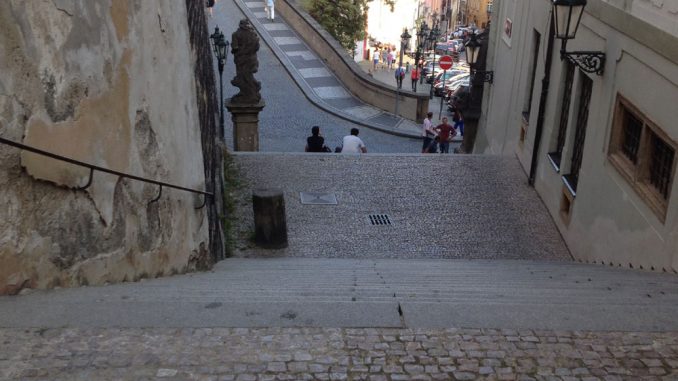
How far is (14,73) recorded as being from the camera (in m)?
4.29

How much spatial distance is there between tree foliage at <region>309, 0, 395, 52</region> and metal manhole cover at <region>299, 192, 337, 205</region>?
974 inches

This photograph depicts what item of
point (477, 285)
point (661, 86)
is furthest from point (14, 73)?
point (661, 86)

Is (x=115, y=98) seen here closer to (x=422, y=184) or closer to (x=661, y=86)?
(x=661, y=86)

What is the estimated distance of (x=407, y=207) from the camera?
1241cm

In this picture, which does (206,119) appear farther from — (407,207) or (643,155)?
(643,155)

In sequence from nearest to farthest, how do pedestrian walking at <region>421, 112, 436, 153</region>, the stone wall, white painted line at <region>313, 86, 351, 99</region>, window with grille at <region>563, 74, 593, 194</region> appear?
the stone wall
window with grille at <region>563, 74, 593, 194</region>
pedestrian walking at <region>421, 112, 436, 153</region>
white painted line at <region>313, 86, 351, 99</region>

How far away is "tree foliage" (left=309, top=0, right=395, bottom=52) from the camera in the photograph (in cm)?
3622

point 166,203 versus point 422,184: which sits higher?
point 166,203

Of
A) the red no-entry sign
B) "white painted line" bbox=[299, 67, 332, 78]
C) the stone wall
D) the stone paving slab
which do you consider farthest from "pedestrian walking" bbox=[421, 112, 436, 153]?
"white painted line" bbox=[299, 67, 332, 78]

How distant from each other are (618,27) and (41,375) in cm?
Result: 782

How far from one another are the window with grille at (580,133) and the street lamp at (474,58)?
6501 millimetres

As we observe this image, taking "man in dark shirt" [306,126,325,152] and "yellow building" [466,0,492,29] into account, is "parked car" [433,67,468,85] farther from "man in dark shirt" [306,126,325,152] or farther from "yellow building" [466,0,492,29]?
"yellow building" [466,0,492,29]

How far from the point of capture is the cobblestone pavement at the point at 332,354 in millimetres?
3998

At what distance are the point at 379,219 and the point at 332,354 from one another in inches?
299
